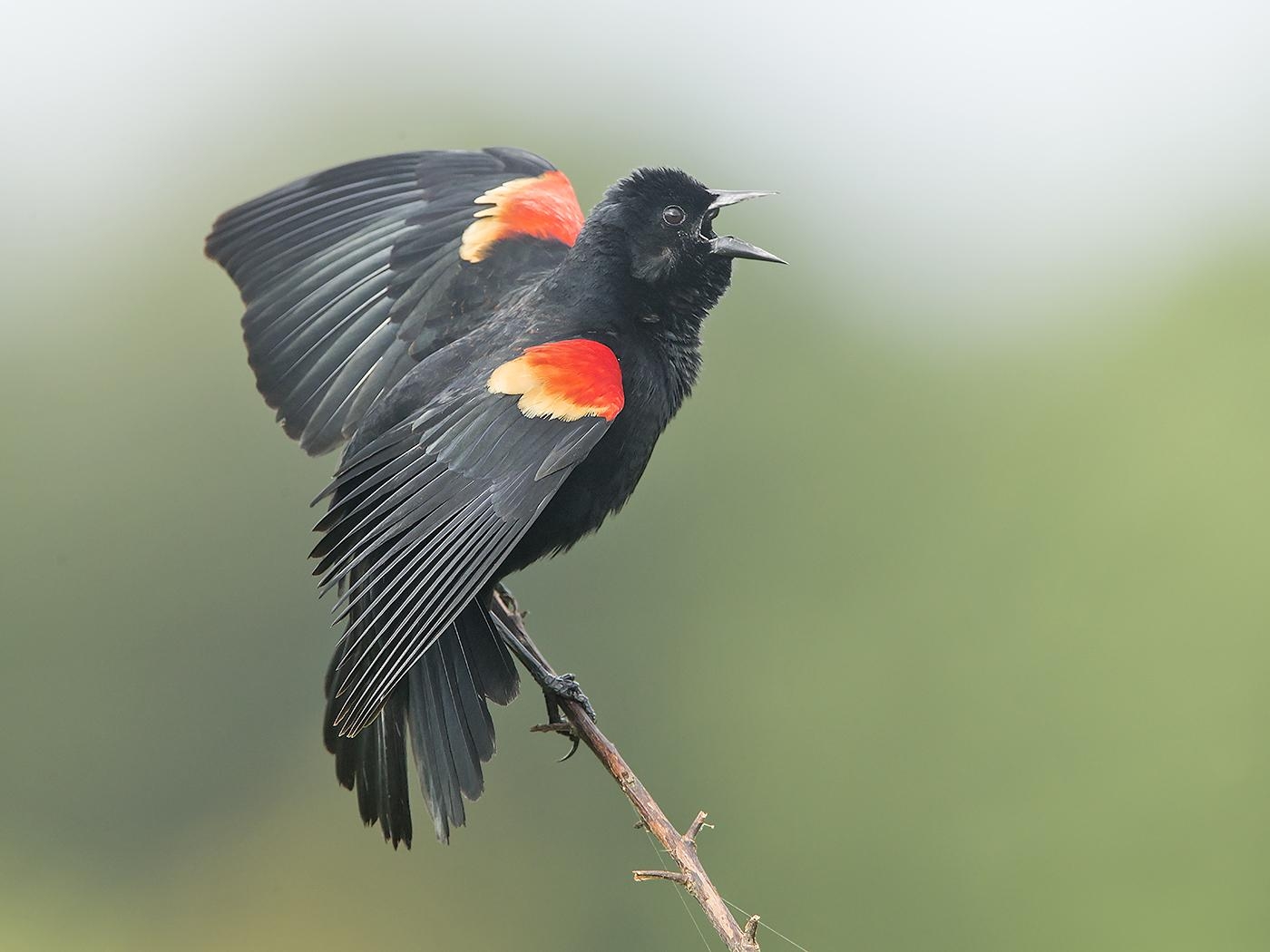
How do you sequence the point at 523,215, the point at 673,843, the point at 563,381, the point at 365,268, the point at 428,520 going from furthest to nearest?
the point at 523,215
the point at 365,268
the point at 563,381
the point at 428,520
the point at 673,843

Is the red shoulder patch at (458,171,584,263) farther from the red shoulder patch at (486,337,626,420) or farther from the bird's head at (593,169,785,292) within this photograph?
the red shoulder patch at (486,337,626,420)

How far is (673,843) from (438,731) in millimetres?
1174

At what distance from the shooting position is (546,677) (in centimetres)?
461

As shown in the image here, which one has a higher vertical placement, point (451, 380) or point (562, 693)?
point (451, 380)

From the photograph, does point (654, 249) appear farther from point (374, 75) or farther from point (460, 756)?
point (374, 75)

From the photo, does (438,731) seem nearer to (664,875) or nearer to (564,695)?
(564,695)

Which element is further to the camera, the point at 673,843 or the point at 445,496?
the point at 445,496

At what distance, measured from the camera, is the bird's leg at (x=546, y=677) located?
4.51 m

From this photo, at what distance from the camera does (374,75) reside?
2864 cm

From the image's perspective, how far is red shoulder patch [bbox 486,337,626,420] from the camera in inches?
172

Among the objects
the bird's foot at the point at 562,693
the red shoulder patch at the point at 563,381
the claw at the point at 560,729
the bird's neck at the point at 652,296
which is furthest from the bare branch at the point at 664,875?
the bird's neck at the point at 652,296

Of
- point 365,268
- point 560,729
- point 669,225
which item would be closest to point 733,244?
point 669,225

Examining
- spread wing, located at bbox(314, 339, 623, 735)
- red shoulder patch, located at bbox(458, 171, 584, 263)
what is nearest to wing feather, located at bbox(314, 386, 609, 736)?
spread wing, located at bbox(314, 339, 623, 735)

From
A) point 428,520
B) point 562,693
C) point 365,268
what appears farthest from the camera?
point 365,268
